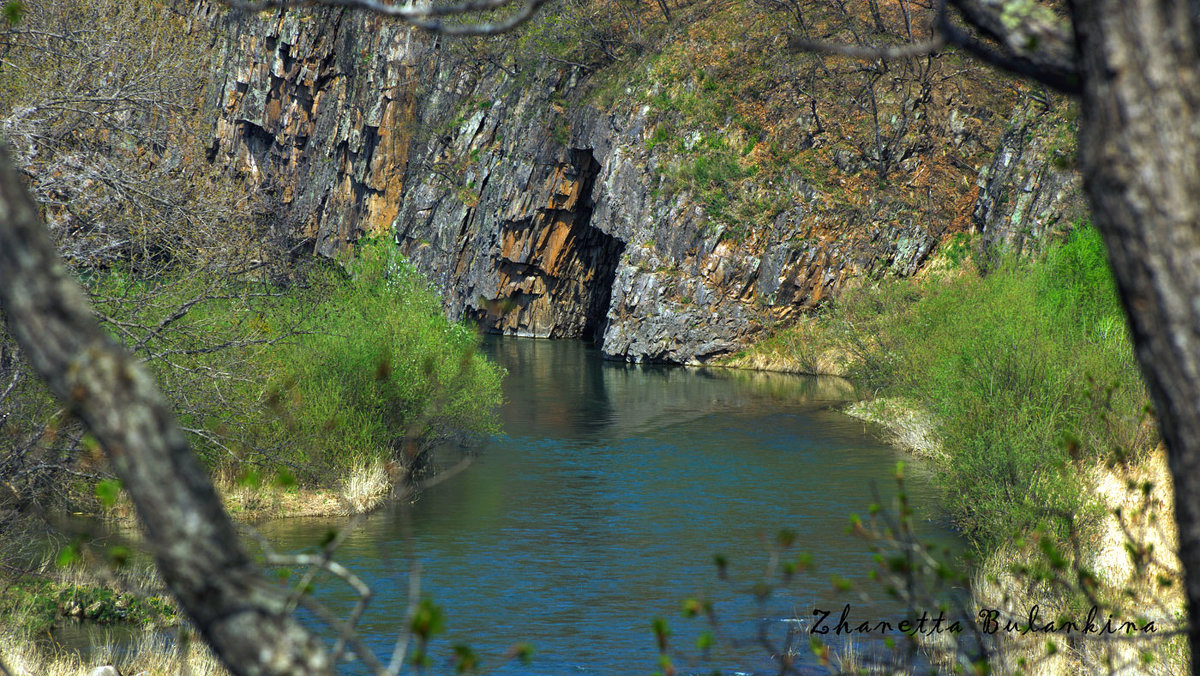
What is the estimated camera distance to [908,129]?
55844 millimetres

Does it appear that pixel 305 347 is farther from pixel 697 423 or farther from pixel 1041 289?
pixel 1041 289

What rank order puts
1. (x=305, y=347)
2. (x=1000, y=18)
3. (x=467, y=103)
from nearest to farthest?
(x=1000, y=18), (x=305, y=347), (x=467, y=103)

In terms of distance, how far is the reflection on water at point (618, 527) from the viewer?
17906 millimetres

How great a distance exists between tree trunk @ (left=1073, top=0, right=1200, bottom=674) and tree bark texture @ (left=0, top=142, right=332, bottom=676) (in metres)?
2.78

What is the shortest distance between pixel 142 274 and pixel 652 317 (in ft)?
123

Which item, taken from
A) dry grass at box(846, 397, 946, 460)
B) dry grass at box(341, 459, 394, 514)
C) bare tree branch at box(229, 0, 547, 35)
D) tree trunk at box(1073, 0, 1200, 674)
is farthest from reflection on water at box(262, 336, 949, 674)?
tree trunk at box(1073, 0, 1200, 674)

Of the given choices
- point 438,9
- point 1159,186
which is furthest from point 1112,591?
point 438,9

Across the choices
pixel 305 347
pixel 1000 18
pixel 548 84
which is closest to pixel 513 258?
pixel 548 84

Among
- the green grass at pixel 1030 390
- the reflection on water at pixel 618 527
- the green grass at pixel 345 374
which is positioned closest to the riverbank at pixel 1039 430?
the green grass at pixel 1030 390

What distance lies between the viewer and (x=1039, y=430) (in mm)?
21062

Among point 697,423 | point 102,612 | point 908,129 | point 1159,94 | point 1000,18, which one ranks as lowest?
point 102,612

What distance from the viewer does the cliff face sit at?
175 ft

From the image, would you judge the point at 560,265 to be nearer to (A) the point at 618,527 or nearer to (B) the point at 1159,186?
(A) the point at 618,527

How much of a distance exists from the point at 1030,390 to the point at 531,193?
4305 centimetres
